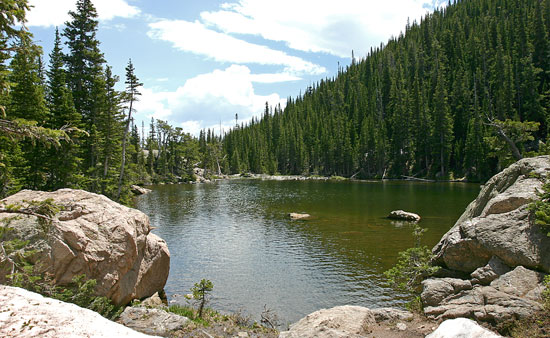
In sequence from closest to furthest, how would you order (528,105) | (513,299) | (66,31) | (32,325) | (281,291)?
(32,325) → (513,299) → (281,291) → (66,31) → (528,105)

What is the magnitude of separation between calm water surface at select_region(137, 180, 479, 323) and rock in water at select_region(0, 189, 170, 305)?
291 centimetres

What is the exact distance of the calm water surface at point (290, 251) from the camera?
48.5 feet

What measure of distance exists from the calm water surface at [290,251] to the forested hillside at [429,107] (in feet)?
87.9

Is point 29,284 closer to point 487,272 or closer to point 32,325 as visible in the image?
point 32,325

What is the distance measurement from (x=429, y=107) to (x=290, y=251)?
3379 inches

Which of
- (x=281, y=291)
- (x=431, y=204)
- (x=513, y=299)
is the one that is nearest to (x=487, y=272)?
(x=513, y=299)

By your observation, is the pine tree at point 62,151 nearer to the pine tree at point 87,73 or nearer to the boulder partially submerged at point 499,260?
the pine tree at point 87,73

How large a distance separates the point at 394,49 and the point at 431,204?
131849 mm

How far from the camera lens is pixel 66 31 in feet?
94.0

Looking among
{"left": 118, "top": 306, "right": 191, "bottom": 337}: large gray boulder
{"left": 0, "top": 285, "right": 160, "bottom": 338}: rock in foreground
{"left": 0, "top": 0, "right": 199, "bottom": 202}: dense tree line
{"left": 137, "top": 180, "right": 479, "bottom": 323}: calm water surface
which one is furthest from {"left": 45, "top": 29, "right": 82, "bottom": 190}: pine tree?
{"left": 0, "top": 285, "right": 160, "bottom": 338}: rock in foreground

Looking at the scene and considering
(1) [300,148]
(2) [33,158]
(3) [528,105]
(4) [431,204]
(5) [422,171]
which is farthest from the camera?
(1) [300,148]

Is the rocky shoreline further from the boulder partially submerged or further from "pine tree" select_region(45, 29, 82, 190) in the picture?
"pine tree" select_region(45, 29, 82, 190)

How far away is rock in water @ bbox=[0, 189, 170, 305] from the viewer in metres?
9.69

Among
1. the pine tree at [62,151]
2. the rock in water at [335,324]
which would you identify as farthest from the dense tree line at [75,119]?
the rock in water at [335,324]
